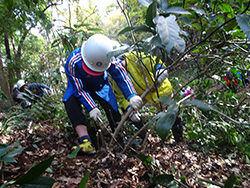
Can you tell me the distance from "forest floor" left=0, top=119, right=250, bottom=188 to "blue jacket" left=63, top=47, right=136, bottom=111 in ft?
1.83

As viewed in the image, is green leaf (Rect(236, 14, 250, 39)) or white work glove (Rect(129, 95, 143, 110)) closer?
green leaf (Rect(236, 14, 250, 39))

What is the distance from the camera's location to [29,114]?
259 cm

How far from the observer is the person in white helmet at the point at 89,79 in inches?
79.8

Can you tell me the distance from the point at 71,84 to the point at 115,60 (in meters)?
0.65

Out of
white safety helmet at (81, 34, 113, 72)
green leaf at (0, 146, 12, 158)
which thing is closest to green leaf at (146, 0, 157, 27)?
green leaf at (0, 146, 12, 158)

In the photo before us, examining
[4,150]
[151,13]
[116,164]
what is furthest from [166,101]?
[116,164]

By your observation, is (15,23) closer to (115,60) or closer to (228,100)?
(115,60)

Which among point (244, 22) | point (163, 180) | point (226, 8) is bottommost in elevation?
point (163, 180)

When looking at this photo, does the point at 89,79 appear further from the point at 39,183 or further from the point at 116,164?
the point at 39,183

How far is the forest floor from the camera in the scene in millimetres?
1374

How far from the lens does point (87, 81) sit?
2316 millimetres

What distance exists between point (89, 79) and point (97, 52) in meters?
0.43

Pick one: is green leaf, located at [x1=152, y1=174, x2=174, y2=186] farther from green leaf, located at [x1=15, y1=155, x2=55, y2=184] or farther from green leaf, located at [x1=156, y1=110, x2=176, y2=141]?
green leaf, located at [x1=15, y1=155, x2=55, y2=184]

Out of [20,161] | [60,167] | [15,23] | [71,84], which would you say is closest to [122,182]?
[60,167]
